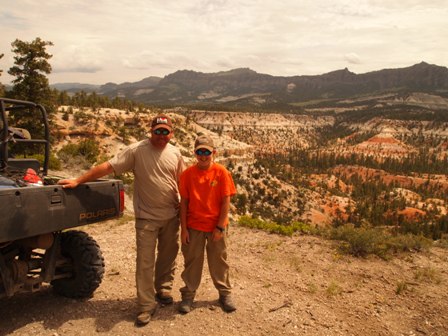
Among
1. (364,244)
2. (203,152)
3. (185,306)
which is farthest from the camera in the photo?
(364,244)

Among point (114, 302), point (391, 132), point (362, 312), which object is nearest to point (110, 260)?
point (114, 302)

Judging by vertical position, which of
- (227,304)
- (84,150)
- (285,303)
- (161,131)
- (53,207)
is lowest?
(84,150)

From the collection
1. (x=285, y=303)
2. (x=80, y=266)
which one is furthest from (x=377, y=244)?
(x=80, y=266)

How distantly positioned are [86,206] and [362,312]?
381cm

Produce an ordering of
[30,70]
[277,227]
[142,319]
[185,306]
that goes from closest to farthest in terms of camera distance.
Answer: [142,319] → [185,306] → [277,227] → [30,70]

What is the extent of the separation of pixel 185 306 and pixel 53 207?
2030 millimetres

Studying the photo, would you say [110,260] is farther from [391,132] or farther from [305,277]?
[391,132]

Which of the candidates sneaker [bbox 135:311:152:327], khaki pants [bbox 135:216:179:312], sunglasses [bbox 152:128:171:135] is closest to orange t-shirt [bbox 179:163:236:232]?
khaki pants [bbox 135:216:179:312]

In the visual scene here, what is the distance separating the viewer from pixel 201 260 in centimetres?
471

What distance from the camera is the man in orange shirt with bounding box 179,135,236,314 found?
4.50m

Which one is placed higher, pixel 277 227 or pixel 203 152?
pixel 203 152

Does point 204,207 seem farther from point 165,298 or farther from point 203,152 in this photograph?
point 165,298

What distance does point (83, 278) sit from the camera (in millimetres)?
4648

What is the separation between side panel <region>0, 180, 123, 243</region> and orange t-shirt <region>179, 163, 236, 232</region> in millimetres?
940
